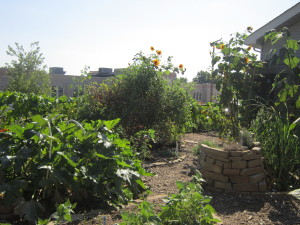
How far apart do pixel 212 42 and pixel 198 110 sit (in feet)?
13.3

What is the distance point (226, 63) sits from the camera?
5.91 m

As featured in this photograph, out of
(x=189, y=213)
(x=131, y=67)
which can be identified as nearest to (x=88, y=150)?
(x=189, y=213)

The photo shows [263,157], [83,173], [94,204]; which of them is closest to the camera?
[83,173]

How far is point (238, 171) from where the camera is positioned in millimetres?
3426

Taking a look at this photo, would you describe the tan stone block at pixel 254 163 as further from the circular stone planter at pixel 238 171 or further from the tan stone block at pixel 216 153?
the tan stone block at pixel 216 153

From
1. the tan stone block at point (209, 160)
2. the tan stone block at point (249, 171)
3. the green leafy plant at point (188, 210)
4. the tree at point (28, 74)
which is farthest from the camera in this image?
the tree at point (28, 74)

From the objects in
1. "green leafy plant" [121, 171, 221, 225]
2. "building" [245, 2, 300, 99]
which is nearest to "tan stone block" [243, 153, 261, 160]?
"green leafy plant" [121, 171, 221, 225]

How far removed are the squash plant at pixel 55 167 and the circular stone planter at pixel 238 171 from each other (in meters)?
1.10

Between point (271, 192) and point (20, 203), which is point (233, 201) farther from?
point (20, 203)

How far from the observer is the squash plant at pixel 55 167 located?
2.32 m

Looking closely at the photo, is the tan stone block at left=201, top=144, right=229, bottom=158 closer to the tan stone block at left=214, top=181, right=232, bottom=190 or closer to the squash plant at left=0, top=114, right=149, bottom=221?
the tan stone block at left=214, top=181, right=232, bottom=190

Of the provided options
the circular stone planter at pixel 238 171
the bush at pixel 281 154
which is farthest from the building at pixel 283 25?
the circular stone planter at pixel 238 171

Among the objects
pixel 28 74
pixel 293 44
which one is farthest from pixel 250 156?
pixel 28 74

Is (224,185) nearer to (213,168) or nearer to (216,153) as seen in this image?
(213,168)
